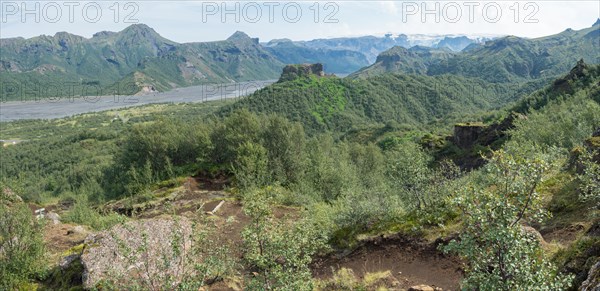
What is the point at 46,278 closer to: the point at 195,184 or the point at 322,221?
the point at 322,221

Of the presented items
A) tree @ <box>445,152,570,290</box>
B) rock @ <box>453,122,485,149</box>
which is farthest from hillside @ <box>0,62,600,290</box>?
rock @ <box>453,122,485,149</box>

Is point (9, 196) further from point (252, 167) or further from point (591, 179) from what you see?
point (591, 179)

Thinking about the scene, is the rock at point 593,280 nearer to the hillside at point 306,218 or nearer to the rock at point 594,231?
the hillside at point 306,218

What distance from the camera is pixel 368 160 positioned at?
65.4m

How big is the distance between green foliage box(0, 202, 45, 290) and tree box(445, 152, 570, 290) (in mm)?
18928

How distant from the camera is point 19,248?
1783cm

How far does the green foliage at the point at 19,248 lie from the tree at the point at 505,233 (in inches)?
745

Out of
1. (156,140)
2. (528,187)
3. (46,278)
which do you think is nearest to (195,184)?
(156,140)

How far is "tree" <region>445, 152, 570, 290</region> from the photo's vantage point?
7.26 meters

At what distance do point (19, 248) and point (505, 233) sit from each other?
806 inches

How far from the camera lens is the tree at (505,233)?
23.8 feet

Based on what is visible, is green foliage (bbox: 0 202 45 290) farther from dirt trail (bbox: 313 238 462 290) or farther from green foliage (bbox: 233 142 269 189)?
green foliage (bbox: 233 142 269 189)

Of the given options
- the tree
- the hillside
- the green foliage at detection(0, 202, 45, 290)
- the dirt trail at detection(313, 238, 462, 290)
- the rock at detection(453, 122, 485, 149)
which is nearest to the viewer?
the tree

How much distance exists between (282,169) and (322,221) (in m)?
21.5
